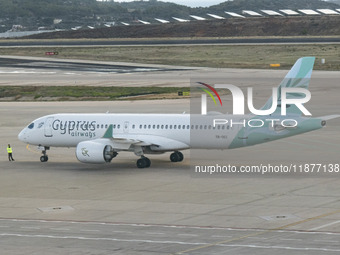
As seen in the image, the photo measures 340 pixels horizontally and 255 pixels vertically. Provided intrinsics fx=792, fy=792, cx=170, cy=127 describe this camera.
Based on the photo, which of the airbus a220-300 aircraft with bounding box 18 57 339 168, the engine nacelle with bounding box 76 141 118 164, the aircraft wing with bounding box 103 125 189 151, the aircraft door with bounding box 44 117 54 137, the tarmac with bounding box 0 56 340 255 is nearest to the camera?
the tarmac with bounding box 0 56 340 255

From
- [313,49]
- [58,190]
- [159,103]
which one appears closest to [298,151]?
[58,190]

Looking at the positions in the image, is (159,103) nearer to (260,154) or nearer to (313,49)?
(260,154)

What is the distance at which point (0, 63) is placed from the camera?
170 metres

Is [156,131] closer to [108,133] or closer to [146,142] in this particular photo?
[146,142]

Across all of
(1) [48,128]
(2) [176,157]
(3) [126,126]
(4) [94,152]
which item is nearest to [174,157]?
(2) [176,157]

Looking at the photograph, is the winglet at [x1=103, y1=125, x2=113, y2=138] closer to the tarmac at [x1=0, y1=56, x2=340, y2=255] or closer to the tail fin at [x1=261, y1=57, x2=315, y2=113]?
the tarmac at [x1=0, y1=56, x2=340, y2=255]

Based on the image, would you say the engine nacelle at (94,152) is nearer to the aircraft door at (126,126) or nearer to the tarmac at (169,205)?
the tarmac at (169,205)

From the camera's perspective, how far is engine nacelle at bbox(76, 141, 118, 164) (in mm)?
53781

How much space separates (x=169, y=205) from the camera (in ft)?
142

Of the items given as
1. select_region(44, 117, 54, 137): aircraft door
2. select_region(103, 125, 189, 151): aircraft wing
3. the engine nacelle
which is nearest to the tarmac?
the engine nacelle

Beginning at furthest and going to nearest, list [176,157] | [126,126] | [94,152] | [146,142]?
Answer: [176,157]
[126,126]
[146,142]
[94,152]

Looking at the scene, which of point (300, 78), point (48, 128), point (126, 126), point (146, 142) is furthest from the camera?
point (48, 128)

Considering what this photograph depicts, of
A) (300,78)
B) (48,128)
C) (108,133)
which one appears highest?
(300,78)

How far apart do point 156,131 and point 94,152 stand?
194 inches
